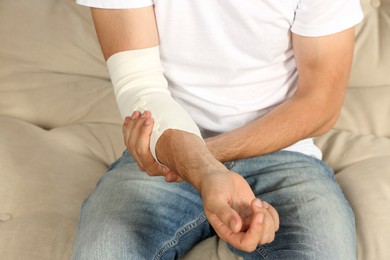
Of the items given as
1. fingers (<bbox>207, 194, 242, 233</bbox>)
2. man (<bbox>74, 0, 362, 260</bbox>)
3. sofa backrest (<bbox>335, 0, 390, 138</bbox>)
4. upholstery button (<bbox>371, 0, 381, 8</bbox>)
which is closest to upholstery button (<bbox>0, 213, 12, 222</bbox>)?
man (<bbox>74, 0, 362, 260</bbox>)

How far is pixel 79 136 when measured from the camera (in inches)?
60.1

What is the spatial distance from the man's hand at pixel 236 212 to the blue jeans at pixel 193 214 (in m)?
0.14

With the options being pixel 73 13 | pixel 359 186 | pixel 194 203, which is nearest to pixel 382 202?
pixel 359 186

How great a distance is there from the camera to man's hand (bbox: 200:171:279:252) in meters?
0.84

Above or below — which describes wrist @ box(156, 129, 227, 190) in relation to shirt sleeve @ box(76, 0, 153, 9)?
below

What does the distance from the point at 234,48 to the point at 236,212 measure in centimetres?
42

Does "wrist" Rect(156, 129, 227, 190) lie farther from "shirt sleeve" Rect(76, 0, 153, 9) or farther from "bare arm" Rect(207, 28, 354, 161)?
"shirt sleeve" Rect(76, 0, 153, 9)

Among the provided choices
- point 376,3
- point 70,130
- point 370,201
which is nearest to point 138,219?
point 370,201

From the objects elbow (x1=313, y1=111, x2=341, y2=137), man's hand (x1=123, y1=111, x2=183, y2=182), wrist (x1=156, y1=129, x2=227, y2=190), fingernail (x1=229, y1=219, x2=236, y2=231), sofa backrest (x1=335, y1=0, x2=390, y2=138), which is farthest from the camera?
sofa backrest (x1=335, y1=0, x2=390, y2=138)

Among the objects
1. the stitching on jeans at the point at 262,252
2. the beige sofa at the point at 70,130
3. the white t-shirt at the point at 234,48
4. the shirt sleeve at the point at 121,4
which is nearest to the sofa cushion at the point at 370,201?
the beige sofa at the point at 70,130

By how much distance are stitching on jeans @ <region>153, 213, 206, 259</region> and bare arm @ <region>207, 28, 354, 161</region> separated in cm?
12

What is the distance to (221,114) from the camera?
1.22m

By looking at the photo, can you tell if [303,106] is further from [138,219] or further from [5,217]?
[5,217]

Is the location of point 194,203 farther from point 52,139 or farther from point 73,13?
point 73,13
